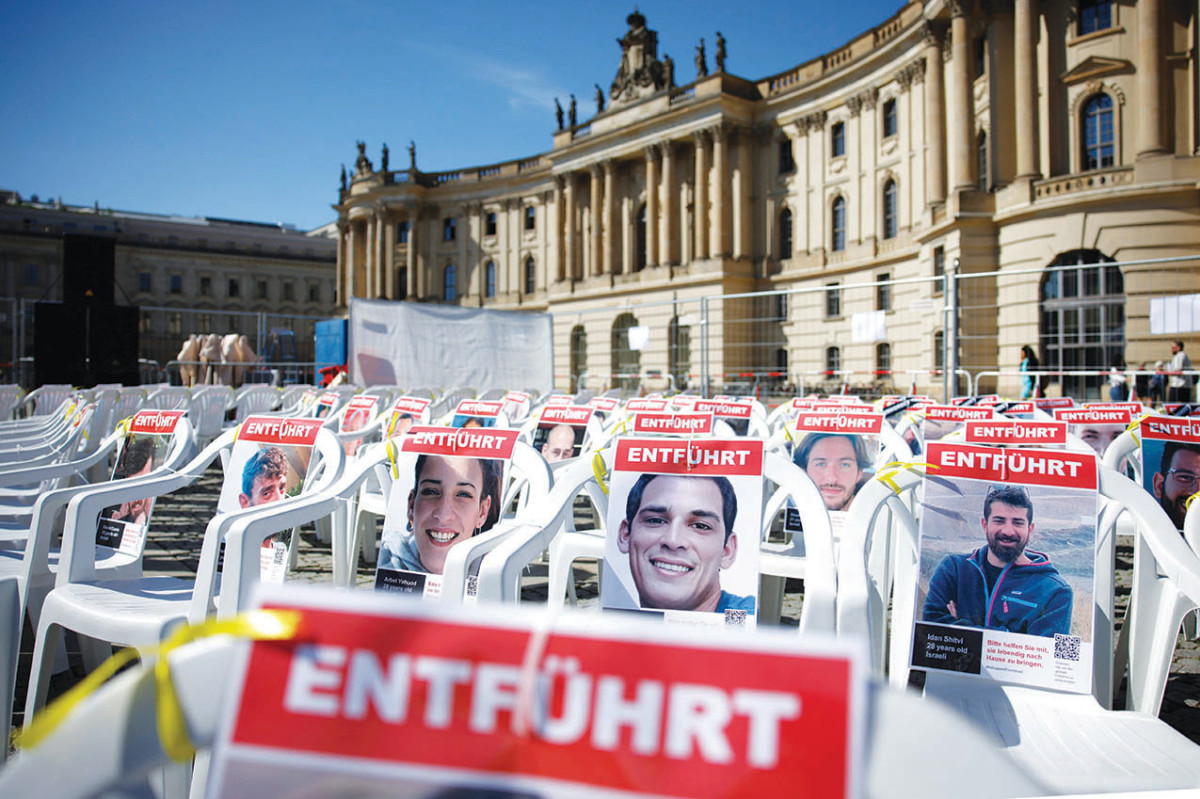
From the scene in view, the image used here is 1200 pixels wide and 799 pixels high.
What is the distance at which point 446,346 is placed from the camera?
15.5 meters

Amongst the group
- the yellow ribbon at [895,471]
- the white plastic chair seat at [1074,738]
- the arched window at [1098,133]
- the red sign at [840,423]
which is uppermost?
the arched window at [1098,133]

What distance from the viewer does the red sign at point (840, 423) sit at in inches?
172

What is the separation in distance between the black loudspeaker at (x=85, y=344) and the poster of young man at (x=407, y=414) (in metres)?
12.2

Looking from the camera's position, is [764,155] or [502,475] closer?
[502,475]

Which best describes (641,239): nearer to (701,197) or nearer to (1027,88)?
(701,197)

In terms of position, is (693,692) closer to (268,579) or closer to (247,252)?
(268,579)

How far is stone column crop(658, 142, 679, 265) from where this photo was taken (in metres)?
39.4

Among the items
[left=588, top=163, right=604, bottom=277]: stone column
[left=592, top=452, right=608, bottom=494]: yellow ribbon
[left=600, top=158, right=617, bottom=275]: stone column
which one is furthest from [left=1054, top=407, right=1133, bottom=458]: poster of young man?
[left=588, top=163, right=604, bottom=277]: stone column

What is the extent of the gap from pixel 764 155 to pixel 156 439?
37290 millimetres

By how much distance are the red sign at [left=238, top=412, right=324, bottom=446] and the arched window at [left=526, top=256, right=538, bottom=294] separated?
153 feet

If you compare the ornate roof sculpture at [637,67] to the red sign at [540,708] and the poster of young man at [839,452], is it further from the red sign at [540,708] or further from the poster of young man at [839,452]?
the red sign at [540,708]

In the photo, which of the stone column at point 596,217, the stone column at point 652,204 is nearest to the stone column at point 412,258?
the stone column at point 596,217

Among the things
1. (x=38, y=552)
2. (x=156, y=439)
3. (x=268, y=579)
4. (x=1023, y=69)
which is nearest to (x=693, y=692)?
(x=268, y=579)

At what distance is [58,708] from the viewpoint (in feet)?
2.72
